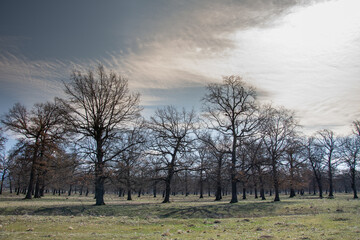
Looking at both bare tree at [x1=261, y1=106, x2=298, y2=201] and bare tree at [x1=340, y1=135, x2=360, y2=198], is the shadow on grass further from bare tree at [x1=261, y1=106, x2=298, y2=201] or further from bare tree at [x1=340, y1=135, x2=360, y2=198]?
bare tree at [x1=340, y1=135, x2=360, y2=198]

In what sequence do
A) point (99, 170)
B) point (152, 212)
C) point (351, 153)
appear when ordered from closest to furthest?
point (152, 212) → point (99, 170) → point (351, 153)

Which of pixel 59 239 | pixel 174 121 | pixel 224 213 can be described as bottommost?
pixel 224 213

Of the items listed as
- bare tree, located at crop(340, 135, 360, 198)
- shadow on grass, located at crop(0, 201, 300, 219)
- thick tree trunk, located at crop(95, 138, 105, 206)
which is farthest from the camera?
bare tree, located at crop(340, 135, 360, 198)

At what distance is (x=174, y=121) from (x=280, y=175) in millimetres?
18255

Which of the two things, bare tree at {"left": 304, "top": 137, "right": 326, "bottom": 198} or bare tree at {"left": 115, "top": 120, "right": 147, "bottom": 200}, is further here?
bare tree at {"left": 304, "top": 137, "right": 326, "bottom": 198}

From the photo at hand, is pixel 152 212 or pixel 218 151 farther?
pixel 218 151

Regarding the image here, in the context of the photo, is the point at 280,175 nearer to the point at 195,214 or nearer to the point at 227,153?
the point at 227,153

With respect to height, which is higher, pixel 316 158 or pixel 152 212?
pixel 316 158

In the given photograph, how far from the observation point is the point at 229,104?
3269cm

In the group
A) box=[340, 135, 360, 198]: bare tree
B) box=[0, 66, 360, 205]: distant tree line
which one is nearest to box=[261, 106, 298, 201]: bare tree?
box=[0, 66, 360, 205]: distant tree line

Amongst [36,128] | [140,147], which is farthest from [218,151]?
[36,128]

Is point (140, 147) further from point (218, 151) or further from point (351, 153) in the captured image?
point (351, 153)

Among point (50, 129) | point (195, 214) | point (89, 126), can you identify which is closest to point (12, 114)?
point (50, 129)

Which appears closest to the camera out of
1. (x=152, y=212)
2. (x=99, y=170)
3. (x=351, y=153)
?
(x=152, y=212)
